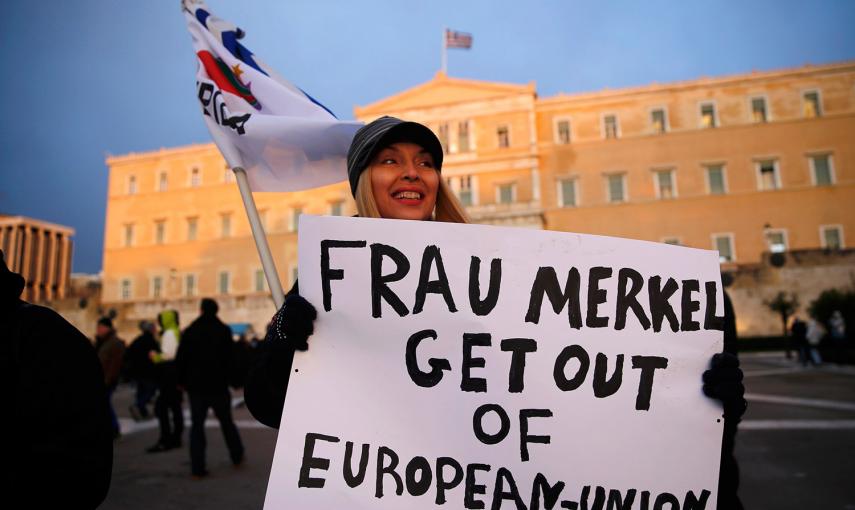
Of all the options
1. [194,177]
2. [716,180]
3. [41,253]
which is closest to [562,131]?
[716,180]

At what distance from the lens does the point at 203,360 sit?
226 inches

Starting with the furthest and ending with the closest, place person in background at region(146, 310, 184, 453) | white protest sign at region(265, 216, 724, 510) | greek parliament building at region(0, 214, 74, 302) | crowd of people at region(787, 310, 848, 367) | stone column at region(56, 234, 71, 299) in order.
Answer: stone column at region(56, 234, 71, 299), greek parliament building at region(0, 214, 74, 302), crowd of people at region(787, 310, 848, 367), person in background at region(146, 310, 184, 453), white protest sign at region(265, 216, 724, 510)

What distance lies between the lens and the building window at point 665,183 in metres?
33.3

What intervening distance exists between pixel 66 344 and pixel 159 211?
45.6 m

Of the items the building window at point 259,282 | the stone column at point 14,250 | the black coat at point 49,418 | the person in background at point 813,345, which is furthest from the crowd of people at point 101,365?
the stone column at point 14,250

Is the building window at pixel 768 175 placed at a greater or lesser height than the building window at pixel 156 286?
greater

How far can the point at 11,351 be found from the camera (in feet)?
4.27

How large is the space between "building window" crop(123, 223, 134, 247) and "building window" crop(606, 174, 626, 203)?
35714 mm

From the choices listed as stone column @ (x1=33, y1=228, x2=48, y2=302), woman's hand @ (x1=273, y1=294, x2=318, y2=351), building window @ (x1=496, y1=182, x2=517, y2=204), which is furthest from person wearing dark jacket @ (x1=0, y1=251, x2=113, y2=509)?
stone column @ (x1=33, y1=228, x2=48, y2=302)

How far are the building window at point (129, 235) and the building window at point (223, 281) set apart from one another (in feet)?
29.5

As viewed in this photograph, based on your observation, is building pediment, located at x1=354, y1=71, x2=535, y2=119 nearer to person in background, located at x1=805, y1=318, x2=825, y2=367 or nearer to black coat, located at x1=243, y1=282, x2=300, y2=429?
person in background, located at x1=805, y1=318, x2=825, y2=367

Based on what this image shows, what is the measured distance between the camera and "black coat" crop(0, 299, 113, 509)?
1229 millimetres

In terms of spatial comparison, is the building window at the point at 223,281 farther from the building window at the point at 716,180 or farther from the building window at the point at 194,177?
the building window at the point at 716,180

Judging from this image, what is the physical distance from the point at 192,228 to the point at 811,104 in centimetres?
4235
